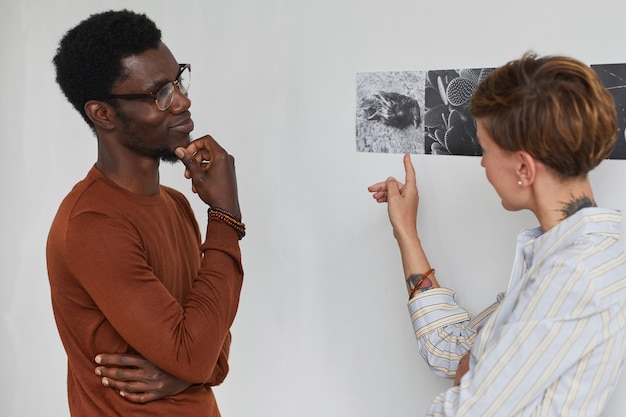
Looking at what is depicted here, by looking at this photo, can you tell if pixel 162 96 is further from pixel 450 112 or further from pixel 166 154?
pixel 450 112

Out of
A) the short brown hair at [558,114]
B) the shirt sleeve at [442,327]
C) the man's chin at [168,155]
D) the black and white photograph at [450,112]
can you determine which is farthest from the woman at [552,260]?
the man's chin at [168,155]

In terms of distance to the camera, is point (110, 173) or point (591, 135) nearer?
point (591, 135)

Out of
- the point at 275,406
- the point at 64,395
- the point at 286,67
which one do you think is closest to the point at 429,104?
the point at 286,67

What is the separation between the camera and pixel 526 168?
1.23 metres

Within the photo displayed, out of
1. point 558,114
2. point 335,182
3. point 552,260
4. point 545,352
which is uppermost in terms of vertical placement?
point 558,114

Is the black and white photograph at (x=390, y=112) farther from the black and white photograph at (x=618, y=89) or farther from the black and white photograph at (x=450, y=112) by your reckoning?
the black and white photograph at (x=618, y=89)

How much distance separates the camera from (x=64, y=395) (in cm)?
275

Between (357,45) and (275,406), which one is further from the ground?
(357,45)

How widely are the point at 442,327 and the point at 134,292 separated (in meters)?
0.64

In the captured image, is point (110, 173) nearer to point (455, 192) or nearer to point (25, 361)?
point (455, 192)

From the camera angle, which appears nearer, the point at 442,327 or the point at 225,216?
the point at 225,216

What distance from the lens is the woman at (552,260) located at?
115 cm

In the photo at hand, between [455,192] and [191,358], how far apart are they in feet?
2.36

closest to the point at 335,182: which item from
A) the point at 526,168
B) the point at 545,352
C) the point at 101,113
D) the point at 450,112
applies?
the point at 450,112
